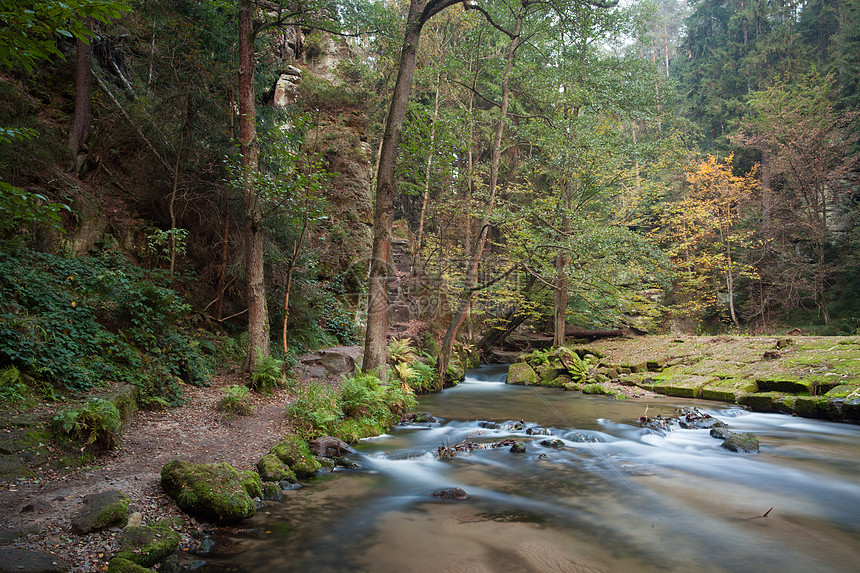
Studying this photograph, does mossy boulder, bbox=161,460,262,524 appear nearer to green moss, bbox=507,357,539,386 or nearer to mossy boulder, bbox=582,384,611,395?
mossy boulder, bbox=582,384,611,395

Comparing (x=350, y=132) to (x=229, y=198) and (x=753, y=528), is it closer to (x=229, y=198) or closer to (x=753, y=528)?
(x=229, y=198)

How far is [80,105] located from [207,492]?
937 centimetres

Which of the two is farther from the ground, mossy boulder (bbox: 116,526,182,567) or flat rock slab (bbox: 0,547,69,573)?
flat rock slab (bbox: 0,547,69,573)

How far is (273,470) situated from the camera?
5.66m

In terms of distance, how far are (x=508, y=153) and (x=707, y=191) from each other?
1211 centimetres

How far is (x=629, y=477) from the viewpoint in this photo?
6789 millimetres

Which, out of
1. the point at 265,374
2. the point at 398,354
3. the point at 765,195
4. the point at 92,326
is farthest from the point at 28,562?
the point at 765,195

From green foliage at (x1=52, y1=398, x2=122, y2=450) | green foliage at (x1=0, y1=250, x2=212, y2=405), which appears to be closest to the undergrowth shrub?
green foliage at (x1=0, y1=250, x2=212, y2=405)

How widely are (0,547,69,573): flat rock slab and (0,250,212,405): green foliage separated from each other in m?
3.25

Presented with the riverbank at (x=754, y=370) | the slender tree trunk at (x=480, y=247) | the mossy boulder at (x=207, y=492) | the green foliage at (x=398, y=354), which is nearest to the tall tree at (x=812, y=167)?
the riverbank at (x=754, y=370)

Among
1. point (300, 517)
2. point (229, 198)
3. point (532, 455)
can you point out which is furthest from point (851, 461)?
point (229, 198)

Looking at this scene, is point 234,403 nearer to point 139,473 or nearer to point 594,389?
point 139,473

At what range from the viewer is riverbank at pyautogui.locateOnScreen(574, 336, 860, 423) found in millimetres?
10039

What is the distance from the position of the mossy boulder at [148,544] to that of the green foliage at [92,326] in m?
3.12
